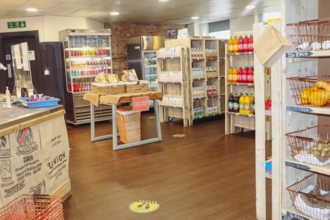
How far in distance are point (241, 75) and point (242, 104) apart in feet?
1.80

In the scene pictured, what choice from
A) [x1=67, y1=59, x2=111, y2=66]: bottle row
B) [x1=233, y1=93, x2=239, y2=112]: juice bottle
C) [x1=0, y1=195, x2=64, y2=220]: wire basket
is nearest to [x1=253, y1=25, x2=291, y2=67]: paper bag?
[x1=0, y1=195, x2=64, y2=220]: wire basket

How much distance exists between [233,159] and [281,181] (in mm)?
2062

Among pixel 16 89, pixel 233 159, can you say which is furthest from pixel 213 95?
pixel 16 89

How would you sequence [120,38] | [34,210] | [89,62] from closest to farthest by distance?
1. [34,210]
2. [89,62]
3. [120,38]

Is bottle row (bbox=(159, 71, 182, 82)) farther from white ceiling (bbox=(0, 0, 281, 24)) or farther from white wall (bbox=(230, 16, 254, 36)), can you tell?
white wall (bbox=(230, 16, 254, 36))

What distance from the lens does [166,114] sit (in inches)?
309

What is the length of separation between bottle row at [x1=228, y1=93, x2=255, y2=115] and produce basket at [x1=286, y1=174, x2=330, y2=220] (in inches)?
119

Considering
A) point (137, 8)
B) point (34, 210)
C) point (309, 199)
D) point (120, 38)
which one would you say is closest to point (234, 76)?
point (137, 8)

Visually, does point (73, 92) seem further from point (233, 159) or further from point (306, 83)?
point (306, 83)

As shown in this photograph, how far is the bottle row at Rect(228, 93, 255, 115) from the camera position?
5766 millimetres

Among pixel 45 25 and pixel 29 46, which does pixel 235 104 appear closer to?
pixel 45 25

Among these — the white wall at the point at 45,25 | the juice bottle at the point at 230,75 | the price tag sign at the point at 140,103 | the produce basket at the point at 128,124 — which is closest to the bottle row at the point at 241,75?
the juice bottle at the point at 230,75

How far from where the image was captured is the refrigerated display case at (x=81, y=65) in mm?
7906

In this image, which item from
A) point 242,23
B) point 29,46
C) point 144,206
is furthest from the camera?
point 242,23
